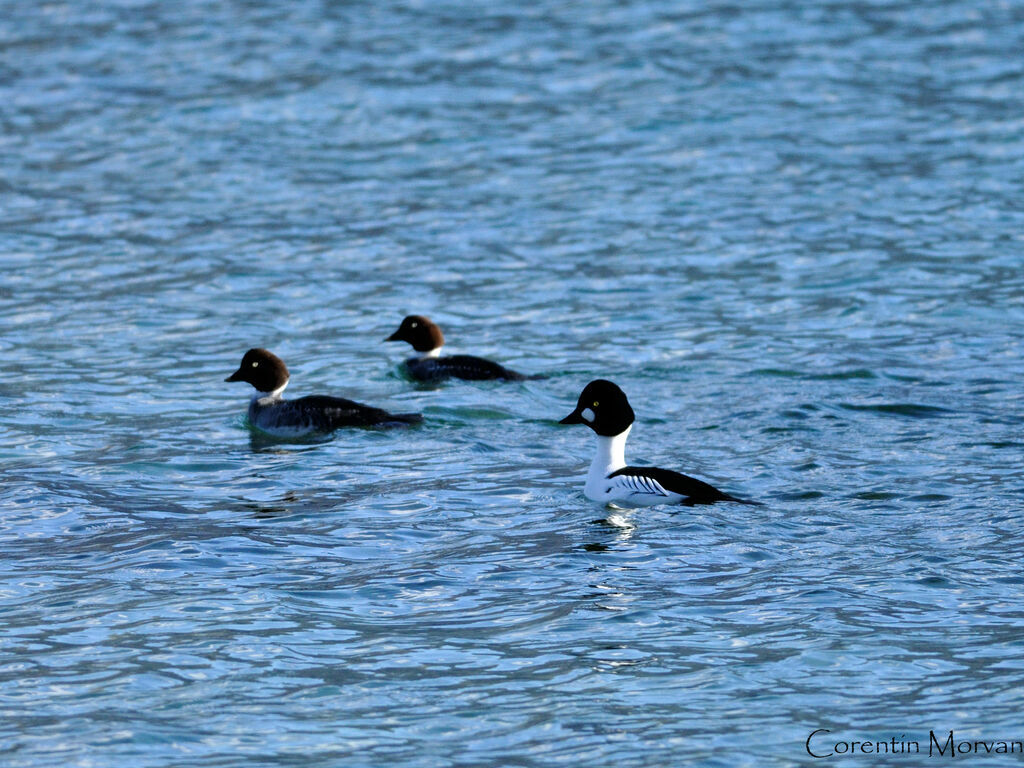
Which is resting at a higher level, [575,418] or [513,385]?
[575,418]

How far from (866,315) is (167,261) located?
847 cm

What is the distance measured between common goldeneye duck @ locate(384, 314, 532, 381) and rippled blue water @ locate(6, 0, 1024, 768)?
0.20 m

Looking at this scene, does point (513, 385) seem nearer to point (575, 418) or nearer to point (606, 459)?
point (575, 418)

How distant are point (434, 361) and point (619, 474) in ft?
14.0

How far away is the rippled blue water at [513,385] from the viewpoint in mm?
8844

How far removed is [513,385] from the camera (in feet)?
51.2

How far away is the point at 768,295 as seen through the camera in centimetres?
1855

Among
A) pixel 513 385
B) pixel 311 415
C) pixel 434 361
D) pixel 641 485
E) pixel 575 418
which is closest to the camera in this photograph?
pixel 641 485

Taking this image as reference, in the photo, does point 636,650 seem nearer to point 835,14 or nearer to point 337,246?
point 337,246

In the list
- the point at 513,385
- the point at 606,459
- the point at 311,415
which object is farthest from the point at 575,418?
the point at 311,415

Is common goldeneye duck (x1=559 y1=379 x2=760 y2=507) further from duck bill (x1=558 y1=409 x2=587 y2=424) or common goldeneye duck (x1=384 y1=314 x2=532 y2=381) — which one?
common goldeneye duck (x1=384 y1=314 x2=532 y2=381)

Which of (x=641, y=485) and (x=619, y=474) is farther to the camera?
(x=619, y=474)

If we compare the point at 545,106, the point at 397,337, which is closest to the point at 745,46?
the point at 545,106

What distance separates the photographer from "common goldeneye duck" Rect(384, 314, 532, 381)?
15703 millimetres
